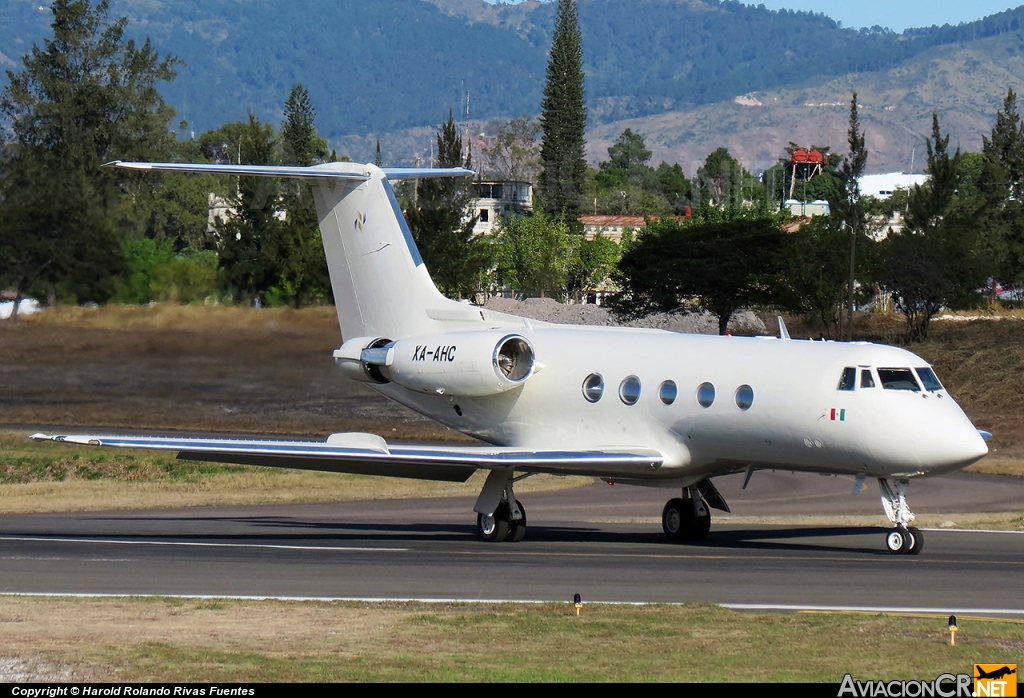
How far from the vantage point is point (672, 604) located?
55.6 feet

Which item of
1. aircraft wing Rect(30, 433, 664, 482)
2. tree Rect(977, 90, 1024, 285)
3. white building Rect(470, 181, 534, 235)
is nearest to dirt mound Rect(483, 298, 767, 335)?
tree Rect(977, 90, 1024, 285)

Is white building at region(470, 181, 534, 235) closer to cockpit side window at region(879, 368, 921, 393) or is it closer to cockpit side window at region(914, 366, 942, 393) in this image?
cockpit side window at region(914, 366, 942, 393)

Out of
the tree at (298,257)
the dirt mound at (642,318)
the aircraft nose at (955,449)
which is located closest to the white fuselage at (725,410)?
the aircraft nose at (955,449)

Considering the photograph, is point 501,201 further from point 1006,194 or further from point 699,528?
point 699,528

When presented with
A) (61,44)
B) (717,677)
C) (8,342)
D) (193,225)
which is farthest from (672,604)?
(193,225)

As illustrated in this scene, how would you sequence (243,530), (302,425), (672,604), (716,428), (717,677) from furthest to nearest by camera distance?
1. (302,425)
2. (243,530)
3. (716,428)
4. (672,604)
5. (717,677)

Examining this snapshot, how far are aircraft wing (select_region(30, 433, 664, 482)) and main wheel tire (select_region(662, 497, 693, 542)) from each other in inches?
63.9

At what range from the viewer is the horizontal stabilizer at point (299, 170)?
24.6m

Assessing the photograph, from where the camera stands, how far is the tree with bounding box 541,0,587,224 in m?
120

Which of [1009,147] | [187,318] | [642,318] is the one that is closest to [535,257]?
[642,318]

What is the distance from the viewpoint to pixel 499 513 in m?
25.2

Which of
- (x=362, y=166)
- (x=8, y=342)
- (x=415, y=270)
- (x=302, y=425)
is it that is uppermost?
(x=362, y=166)

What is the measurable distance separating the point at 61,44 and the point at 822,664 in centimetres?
8760

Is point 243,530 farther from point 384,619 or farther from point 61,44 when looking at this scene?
point 61,44
